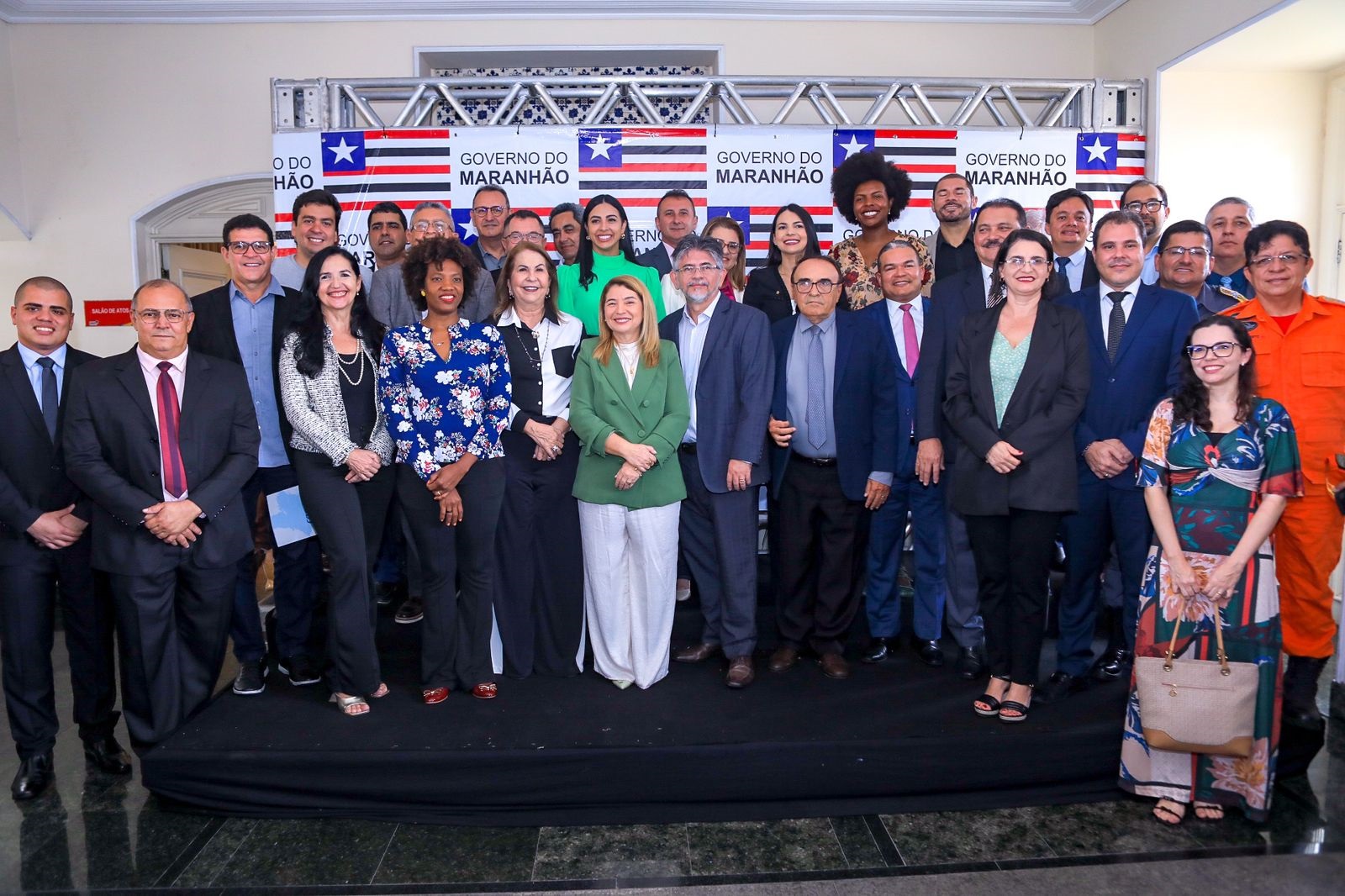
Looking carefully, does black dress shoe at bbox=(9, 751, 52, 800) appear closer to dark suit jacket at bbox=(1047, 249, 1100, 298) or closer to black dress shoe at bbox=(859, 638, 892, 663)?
black dress shoe at bbox=(859, 638, 892, 663)

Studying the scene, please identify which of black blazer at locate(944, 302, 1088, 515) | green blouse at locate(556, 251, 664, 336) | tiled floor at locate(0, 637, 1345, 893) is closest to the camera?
tiled floor at locate(0, 637, 1345, 893)

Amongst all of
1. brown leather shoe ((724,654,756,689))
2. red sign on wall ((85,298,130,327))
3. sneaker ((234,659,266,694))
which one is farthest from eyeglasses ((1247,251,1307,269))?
red sign on wall ((85,298,130,327))

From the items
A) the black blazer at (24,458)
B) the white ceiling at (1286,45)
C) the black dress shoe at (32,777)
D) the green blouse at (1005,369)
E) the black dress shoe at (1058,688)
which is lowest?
the black dress shoe at (32,777)

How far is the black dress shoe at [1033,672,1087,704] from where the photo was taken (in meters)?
3.14

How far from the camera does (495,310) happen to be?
336 centimetres

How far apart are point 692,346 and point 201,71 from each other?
5676 millimetres

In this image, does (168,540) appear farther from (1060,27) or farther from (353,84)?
(1060,27)

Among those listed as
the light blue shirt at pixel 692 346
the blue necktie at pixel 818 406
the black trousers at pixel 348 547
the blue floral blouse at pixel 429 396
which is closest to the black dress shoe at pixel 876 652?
the blue necktie at pixel 818 406

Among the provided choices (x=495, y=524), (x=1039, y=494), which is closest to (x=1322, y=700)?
(x=1039, y=494)

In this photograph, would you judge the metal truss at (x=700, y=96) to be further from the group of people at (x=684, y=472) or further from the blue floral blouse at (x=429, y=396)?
the blue floral blouse at (x=429, y=396)

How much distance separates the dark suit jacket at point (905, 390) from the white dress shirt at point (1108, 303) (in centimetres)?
58

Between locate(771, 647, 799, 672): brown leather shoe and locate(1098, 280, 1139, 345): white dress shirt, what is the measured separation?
1.60m

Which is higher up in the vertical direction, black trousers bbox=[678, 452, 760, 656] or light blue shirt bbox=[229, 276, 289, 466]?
light blue shirt bbox=[229, 276, 289, 466]

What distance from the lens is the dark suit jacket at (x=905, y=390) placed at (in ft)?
11.0
